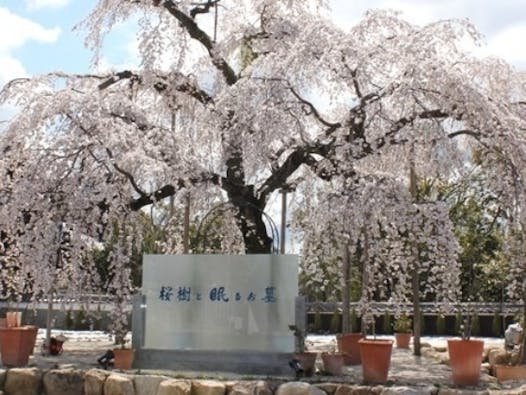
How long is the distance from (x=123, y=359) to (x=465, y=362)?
3412 mm

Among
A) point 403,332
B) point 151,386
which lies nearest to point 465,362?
point 151,386

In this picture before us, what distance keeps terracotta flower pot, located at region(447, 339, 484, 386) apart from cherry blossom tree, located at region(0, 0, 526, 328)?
1371 millimetres

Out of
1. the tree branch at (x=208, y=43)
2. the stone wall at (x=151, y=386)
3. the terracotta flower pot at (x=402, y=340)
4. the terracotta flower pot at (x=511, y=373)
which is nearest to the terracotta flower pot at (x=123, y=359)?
the stone wall at (x=151, y=386)

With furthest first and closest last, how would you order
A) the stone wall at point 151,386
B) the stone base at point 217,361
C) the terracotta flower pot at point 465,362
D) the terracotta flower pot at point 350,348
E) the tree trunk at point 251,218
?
1. the tree trunk at point 251,218
2. the terracotta flower pot at point 350,348
3. the stone base at point 217,361
4. the terracotta flower pot at point 465,362
5. the stone wall at point 151,386

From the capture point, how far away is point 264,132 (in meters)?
8.02

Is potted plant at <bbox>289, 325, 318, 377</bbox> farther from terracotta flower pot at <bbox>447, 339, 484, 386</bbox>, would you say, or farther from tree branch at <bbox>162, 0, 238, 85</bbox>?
tree branch at <bbox>162, 0, 238, 85</bbox>

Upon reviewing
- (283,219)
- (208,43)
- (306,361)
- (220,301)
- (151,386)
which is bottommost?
(151,386)

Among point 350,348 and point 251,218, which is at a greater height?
point 251,218

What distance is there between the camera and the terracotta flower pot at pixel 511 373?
756 cm

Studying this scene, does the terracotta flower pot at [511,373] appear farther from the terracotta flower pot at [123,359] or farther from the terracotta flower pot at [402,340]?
the terracotta flower pot at [402,340]

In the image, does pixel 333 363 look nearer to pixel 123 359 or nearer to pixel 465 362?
pixel 465 362

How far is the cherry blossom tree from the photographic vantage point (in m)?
7.88

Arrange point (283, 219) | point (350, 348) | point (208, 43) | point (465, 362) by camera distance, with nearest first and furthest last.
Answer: point (465, 362), point (350, 348), point (208, 43), point (283, 219)

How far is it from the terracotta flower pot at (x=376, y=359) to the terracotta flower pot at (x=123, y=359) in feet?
8.03
